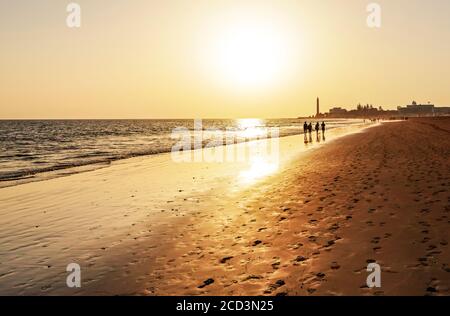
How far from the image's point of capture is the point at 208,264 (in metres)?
7.61

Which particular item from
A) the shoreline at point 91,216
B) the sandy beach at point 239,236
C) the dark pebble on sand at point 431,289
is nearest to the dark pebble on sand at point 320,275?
the sandy beach at point 239,236

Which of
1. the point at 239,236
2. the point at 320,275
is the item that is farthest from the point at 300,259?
the point at 239,236

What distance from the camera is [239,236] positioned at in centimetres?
935

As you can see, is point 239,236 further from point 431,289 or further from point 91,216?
point 91,216

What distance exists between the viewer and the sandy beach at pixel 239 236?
6.57m

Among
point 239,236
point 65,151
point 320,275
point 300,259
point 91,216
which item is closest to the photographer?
point 320,275

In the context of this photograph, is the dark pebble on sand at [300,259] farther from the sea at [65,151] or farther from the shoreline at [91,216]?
the sea at [65,151]

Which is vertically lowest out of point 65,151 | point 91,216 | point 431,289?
point 91,216

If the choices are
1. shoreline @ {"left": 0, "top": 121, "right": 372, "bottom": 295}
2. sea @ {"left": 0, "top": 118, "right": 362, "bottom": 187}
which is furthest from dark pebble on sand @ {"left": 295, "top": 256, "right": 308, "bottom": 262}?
sea @ {"left": 0, "top": 118, "right": 362, "bottom": 187}

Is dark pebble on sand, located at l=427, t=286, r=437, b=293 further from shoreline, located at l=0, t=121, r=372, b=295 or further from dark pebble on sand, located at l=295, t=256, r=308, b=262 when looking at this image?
shoreline, located at l=0, t=121, r=372, b=295

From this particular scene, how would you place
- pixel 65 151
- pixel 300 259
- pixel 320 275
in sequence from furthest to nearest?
1. pixel 65 151
2. pixel 300 259
3. pixel 320 275

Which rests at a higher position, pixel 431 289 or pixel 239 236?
pixel 431 289

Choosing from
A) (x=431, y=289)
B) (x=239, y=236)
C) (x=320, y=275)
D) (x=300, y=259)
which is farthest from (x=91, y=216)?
(x=431, y=289)

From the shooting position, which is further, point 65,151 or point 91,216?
point 65,151
